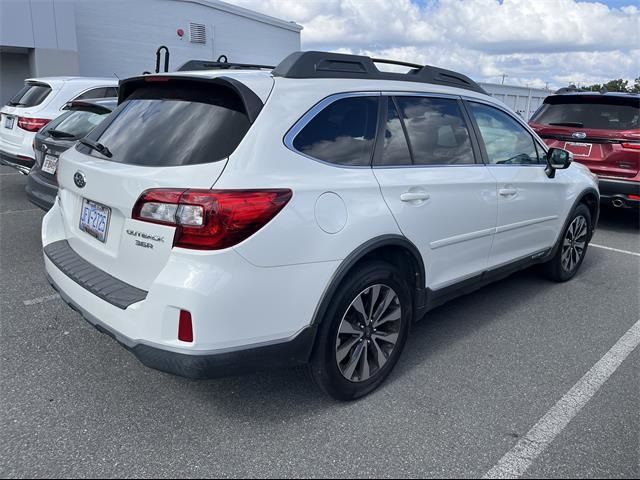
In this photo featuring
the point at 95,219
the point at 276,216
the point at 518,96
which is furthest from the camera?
the point at 518,96

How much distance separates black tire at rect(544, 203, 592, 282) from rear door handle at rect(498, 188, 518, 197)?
1.18m

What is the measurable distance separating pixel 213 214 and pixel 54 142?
3.68 m

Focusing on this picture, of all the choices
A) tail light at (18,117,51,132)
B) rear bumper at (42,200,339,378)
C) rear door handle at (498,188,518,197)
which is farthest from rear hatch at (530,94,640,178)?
tail light at (18,117,51,132)

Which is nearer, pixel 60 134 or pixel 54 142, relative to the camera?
pixel 54 142

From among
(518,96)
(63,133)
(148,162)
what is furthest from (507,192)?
(518,96)

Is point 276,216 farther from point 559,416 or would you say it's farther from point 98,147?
point 559,416

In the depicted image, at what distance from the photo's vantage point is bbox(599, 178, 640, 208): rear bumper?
21.1 ft

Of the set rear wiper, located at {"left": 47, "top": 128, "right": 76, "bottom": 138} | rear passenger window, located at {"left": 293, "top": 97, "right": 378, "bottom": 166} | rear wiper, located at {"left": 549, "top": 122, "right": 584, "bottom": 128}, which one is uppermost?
rear passenger window, located at {"left": 293, "top": 97, "right": 378, "bottom": 166}

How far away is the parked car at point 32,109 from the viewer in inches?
276

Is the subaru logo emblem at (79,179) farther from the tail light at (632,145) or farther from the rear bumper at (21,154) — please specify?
the tail light at (632,145)

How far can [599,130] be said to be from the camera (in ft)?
22.0

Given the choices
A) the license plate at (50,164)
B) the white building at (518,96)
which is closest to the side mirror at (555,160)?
the license plate at (50,164)

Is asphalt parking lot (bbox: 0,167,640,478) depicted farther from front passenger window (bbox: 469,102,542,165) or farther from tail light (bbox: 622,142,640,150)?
tail light (bbox: 622,142,640,150)

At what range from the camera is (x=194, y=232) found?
2238 millimetres
